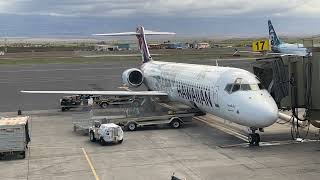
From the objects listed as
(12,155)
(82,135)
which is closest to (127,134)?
(82,135)

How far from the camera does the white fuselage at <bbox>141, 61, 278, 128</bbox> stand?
20.0m

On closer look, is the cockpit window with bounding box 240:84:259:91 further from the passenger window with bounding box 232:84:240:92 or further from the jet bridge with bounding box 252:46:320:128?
the jet bridge with bounding box 252:46:320:128

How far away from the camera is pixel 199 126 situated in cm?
2689

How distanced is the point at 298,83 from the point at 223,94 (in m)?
3.45

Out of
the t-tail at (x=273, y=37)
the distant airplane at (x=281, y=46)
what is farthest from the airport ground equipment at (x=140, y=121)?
the t-tail at (x=273, y=37)

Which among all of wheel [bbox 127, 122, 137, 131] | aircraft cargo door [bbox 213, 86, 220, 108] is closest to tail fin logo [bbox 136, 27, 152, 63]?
wheel [bbox 127, 122, 137, 131]

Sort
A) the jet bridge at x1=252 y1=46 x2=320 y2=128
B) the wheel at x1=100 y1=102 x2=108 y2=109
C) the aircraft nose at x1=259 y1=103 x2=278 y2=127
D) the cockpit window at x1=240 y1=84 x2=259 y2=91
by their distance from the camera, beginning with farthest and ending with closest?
1. the wheel at x1=100 y1=102 x2=108 y2=109
2. the jet bridge at x1=252 y1=46 x2=320 y2=128
3. the cockpit window at x1=240 y1=84 x2=259 y2=91
4. the aircraft nose at x1=259 y1=103 x2=278 y2=127

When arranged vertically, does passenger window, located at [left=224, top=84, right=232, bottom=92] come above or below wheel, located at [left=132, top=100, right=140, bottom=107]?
above

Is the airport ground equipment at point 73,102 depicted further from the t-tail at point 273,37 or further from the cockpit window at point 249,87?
the t-tail at point 273,37

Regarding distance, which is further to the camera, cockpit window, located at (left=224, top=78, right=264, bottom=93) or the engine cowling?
the engine cowling

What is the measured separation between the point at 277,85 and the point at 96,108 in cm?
1628

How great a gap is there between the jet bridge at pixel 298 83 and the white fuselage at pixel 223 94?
4.36 ft

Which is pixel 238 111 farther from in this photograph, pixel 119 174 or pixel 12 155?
pixel 12 155

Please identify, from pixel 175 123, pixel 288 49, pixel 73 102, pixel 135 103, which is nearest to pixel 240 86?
pixel 175 123
